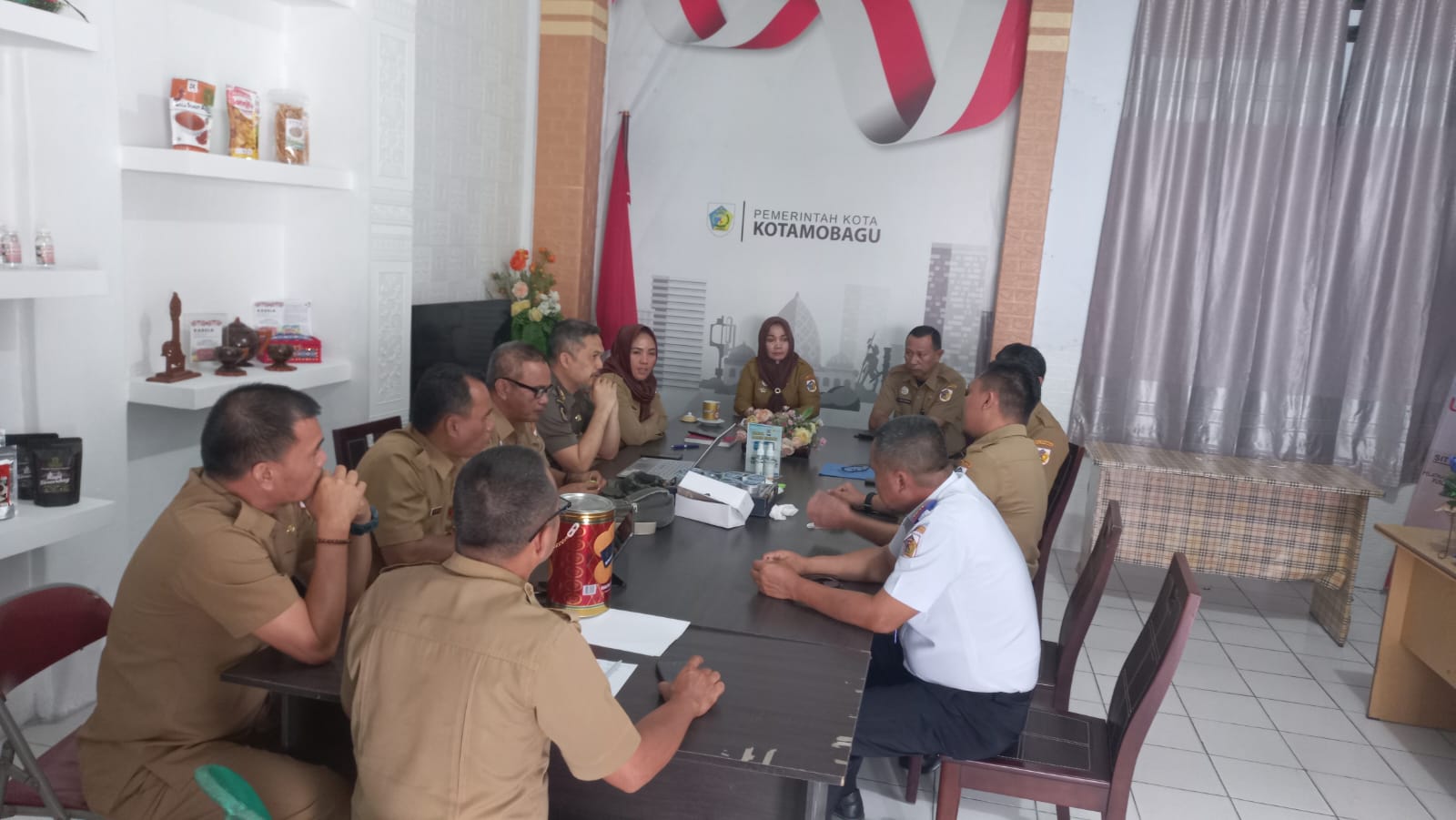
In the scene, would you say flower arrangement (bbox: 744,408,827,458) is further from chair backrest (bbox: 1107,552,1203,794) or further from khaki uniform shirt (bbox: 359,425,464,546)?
chair backrest (bbox: 1107,552,1203,794)

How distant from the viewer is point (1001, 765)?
2180 mm

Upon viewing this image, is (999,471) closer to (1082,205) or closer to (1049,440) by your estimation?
(1049,440)

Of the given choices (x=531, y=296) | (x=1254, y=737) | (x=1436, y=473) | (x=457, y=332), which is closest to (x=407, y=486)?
(x=457, y=332)

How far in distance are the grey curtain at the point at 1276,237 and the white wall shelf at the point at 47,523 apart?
14.5 ft

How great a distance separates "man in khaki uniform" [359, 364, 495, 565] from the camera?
2.29 m

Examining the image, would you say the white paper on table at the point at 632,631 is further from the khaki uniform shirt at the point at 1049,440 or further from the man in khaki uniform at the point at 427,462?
the khaki uniform shirt at the point at 1049,440

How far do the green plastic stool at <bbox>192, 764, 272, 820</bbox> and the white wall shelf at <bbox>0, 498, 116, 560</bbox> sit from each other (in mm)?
1675

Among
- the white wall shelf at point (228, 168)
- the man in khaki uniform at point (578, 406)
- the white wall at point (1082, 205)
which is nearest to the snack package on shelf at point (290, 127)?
the white wall shelf at point (228, 168)

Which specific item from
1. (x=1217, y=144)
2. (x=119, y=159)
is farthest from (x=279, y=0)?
(x=1217, y=144)

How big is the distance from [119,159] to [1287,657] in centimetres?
463

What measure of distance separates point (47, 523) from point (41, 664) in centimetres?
84

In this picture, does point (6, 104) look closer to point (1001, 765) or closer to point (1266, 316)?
point (1001, 765)

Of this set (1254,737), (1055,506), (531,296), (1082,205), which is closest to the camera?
(1254,737)

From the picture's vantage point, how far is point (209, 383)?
324 centimetres
